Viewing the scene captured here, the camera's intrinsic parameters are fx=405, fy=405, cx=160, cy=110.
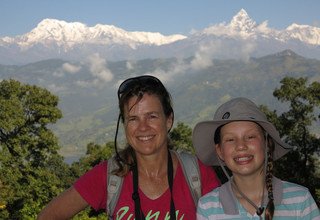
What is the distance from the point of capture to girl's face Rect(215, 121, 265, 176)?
10.6 feet

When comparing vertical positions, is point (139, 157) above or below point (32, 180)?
above

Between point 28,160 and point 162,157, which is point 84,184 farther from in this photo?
point 28,160

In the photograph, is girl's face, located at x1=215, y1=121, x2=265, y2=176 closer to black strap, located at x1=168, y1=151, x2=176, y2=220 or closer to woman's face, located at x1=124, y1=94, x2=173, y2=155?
black strap, located at x1=168, y1=151, x2=176, y2=220

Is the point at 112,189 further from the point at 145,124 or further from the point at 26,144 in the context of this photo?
the point at 26,144

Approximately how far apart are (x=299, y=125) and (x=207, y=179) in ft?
92.9

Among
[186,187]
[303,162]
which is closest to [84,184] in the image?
[186,187]

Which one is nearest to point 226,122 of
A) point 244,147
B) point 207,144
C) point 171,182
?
point 244,147

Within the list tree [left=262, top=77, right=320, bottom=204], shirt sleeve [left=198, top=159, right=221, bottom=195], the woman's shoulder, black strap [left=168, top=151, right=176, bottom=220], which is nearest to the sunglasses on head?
black strap [left=168, top=151, right=176, bottom=220]

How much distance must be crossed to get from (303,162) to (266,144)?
30648 millimetres

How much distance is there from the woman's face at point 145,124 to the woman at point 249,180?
44cm

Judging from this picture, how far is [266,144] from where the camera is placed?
330 centimetres

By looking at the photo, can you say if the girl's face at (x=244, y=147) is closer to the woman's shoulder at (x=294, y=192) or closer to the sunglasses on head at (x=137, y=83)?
the woman's shoulder at (x=294, y=192)

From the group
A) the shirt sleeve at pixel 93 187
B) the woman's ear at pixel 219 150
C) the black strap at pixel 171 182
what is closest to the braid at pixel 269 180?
the woman's ear at pixel 219 150

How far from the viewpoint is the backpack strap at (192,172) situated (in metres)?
3.42
